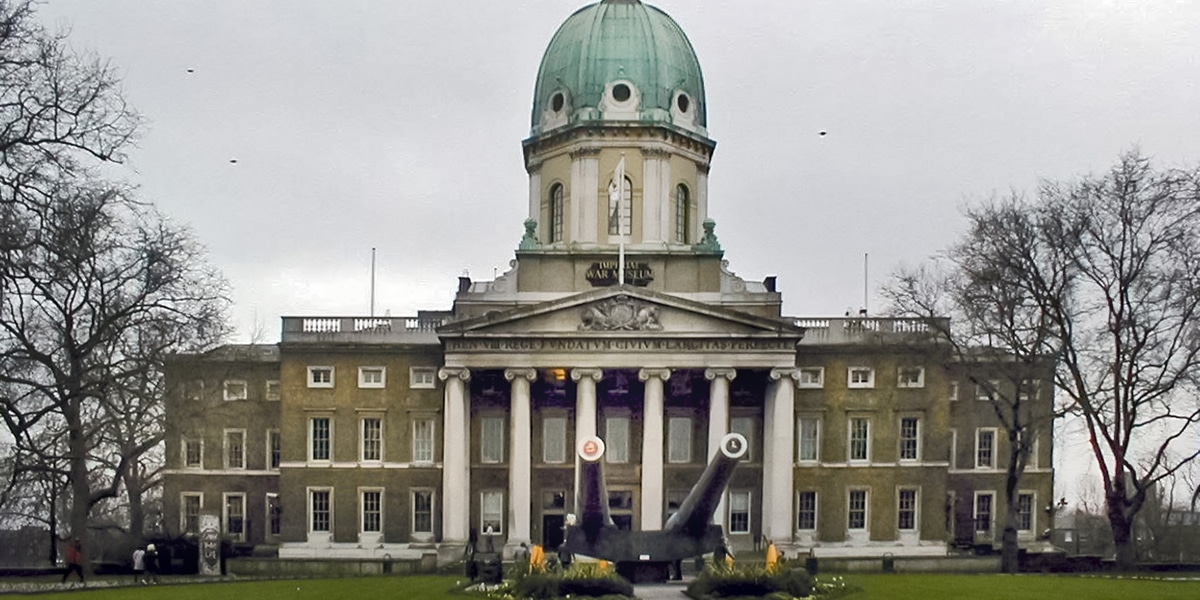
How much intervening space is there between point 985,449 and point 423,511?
88.4 feet

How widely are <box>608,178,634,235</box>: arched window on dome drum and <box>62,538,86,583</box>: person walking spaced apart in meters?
29.7

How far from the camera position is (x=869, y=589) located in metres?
38.6

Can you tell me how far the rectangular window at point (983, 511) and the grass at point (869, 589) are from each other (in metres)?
23.2

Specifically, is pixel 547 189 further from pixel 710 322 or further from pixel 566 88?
pixel 710 322

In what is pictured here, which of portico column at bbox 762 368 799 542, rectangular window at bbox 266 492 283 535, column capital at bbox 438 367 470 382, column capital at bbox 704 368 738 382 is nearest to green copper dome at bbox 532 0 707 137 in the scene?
column capital at bbox 704 368 738 382

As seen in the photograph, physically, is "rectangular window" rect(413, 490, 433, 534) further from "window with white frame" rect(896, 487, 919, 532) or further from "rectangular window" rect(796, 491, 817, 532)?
"window with white frame" rect(896, 487, 919, 532)

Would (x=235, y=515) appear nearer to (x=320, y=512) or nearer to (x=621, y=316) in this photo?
(x=320, y=512)

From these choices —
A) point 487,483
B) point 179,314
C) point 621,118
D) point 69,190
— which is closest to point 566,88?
point 621,118

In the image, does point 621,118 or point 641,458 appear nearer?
point 641,458

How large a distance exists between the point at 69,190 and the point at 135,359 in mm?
11423

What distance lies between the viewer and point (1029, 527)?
2655 inches

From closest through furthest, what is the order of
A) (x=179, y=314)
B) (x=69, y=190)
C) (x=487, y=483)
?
1. (x=69, y=190)
2. (x=179, y=314)
3. (x=487, y=483)

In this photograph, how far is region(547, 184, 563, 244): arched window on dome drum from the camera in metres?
67.2

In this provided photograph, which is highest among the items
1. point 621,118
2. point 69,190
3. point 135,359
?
point 621,118
